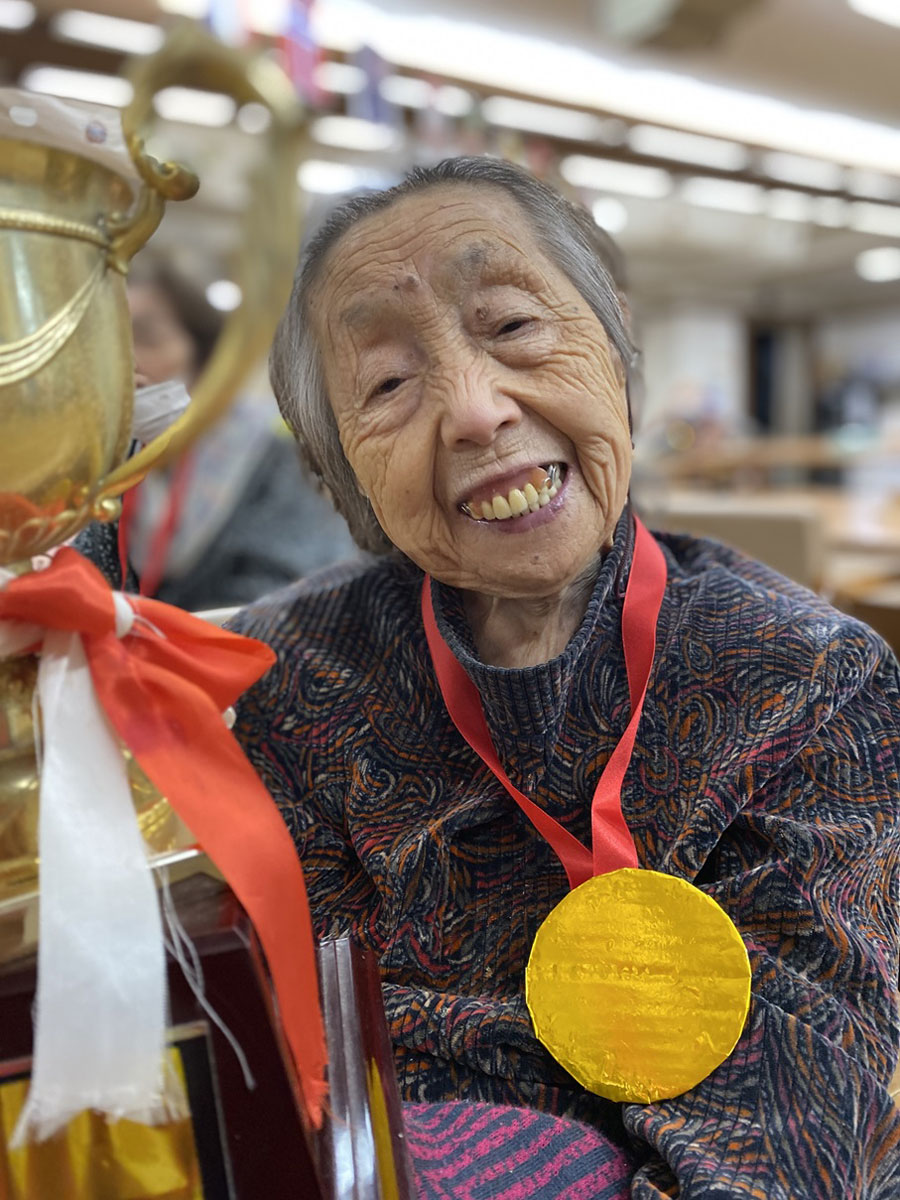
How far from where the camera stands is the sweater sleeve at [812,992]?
55 centimetres

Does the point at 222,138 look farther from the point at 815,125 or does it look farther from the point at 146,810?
the point at 146,810

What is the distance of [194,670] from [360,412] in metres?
0.25

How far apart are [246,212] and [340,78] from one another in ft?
12.6

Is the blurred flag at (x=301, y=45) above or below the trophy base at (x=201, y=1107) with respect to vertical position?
above

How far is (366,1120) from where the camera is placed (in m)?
0.53

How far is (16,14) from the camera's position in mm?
3160

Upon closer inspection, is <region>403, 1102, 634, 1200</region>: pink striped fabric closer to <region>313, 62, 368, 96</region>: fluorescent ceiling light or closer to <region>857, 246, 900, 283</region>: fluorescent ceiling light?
<region>313, 62, 368, 96</region>: fluorescent ceiling light

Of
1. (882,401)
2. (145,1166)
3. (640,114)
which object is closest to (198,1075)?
(145,1166)

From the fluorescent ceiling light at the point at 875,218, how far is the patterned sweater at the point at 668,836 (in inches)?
288

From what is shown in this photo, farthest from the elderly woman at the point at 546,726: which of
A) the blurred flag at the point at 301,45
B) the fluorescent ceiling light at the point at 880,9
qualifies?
the fluorescent ceiling light at the point at 880,9

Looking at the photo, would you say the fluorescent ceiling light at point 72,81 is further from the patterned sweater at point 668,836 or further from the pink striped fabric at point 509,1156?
the pink striped fabric at point 509,1156

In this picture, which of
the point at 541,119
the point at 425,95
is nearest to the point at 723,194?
the point at 541,119

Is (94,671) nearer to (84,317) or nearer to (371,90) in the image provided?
(84,317)

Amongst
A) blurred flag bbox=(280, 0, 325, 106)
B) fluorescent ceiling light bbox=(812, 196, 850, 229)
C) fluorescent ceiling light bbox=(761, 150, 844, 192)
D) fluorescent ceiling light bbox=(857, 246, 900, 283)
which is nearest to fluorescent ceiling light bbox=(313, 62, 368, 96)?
blurred flag bbox=(280, 0, 325, 106)
